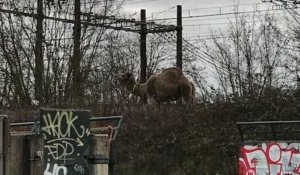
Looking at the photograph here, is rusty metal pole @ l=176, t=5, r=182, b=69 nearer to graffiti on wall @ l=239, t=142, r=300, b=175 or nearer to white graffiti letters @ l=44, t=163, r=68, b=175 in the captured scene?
graffiti on wall @ l=239, t=142, r=300, b=175

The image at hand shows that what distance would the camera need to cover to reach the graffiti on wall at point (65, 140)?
10070 millimetres

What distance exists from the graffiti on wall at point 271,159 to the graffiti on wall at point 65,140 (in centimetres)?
454

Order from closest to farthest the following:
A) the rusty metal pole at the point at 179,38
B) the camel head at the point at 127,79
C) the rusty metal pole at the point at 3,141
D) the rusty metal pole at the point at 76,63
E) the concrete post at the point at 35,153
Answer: the rusty metal pole at the point at 3,141, the concrete post at the point at 35,153, the camel head at the point at 127,79, the rusty metal pole at the point at 76,63, the rusty metal pole at the point at 179,38

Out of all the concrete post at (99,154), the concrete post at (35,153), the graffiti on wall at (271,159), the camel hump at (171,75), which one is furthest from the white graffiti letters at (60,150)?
the camel hump at (171,75)

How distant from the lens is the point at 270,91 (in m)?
20.3

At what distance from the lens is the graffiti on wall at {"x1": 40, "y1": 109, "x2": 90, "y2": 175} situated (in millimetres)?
10070

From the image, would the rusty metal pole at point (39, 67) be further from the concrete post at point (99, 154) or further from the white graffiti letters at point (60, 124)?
the white graffiti letters at point (60, 124)

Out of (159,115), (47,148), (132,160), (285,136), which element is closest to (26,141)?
(47,148)

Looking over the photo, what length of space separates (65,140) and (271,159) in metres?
4.96

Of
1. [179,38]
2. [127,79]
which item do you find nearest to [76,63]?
[127,79]

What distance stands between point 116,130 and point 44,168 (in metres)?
1.35

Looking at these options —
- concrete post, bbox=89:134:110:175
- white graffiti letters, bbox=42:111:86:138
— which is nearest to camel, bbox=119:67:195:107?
concrete post, bbox=89:134:110:175

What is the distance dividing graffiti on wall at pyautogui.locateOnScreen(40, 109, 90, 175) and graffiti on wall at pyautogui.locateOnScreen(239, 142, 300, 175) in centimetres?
454

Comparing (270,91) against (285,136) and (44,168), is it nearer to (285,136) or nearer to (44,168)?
(285,136)
